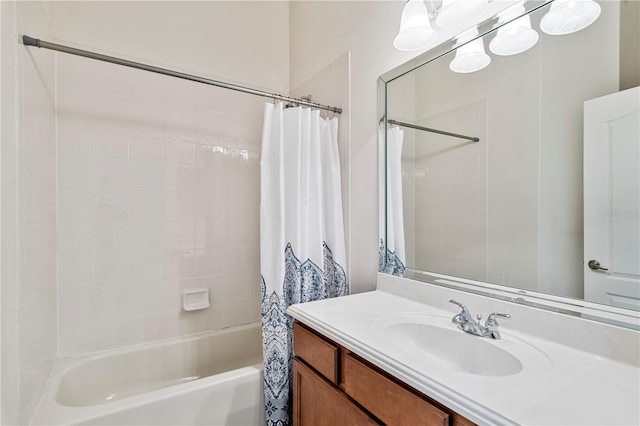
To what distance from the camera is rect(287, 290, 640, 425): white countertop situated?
22.0 inches

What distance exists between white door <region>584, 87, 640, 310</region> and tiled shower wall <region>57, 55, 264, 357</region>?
1801 millimetres

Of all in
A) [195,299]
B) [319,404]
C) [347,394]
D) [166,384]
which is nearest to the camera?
[347,394]

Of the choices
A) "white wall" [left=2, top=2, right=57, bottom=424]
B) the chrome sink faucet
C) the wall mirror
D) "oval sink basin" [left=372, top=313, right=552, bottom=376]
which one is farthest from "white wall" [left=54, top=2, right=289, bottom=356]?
the chrome sink faucet

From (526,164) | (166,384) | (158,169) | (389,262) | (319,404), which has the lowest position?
(166,384)

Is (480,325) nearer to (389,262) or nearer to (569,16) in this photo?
(389,262)

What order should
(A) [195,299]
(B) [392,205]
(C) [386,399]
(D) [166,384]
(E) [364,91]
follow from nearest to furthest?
1. (C) [386,399]
2. (B) [392,205]
3. (E) [364,91]
4. (D) [166,384]
5. (A) [195,299]

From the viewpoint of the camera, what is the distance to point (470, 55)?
1.13 metres

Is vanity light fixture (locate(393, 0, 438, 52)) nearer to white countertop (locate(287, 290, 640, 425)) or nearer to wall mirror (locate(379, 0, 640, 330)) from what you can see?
wall mirror (locate(379, 0, 640, 330))

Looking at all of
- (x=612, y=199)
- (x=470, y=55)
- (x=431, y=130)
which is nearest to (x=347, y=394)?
(x=612, y=199)

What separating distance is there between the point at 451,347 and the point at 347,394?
0.36 meters

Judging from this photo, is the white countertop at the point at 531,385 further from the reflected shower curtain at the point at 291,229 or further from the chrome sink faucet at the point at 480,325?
the reflected shower curtain at the point at 291,229

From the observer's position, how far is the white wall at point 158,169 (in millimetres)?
1699

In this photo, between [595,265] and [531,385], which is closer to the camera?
[531,385]

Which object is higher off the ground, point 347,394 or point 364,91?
point 364,91
